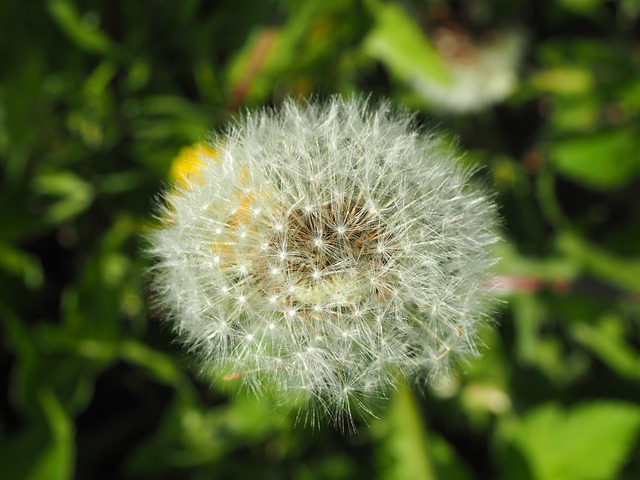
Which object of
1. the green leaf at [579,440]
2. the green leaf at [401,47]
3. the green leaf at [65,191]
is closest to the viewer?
the green leaf at [579,440]

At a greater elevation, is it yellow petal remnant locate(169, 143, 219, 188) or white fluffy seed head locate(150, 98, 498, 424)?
yellow petal remnant locate(169, 143, 219, 188)

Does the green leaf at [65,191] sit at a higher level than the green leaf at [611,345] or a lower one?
higher

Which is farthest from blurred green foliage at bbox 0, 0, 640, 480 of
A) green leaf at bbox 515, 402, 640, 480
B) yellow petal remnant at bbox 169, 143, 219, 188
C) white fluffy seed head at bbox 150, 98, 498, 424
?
white fluffy seed head at bbox 150, 98, 498, 424

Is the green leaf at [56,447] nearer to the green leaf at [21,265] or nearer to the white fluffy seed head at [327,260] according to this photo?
the green leaf at [21,265]

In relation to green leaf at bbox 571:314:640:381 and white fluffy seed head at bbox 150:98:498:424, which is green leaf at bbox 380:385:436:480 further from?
green leaf at bbox 571:314:640:381

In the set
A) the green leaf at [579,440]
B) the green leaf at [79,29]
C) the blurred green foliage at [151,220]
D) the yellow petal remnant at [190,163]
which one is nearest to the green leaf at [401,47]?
the blurred green foliage at [151,220]

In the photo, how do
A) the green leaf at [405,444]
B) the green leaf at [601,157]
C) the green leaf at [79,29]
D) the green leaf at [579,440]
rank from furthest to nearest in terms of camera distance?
the green leaf at [601,157]
the green leaf at [79,29]
the green leaf at [579,440]
the green leaf at [405,444]

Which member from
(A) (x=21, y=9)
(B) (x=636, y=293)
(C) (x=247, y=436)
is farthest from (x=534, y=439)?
(A) (x=21, y=9)

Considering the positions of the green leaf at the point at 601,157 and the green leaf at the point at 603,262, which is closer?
the green leaf at the point at 603,262

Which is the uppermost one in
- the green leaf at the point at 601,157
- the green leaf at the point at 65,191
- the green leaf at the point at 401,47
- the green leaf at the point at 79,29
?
the green leaf at the point at 79,29
